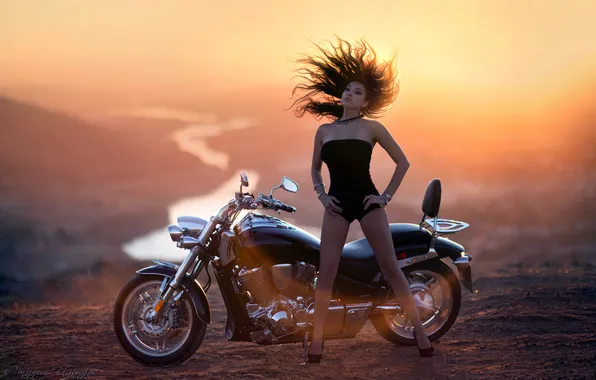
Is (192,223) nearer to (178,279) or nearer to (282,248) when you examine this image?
(178,279)

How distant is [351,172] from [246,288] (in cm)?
141

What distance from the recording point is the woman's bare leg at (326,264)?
5.82 m

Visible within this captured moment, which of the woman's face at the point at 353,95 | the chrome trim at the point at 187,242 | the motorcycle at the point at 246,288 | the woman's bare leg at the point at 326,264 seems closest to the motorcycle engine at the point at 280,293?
the motorcycle at the point at 246,288

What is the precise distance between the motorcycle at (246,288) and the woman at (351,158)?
0.78 feet

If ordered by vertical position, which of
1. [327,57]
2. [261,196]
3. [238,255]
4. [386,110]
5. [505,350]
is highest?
[327,57]

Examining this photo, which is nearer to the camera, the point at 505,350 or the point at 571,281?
the point at 505,350

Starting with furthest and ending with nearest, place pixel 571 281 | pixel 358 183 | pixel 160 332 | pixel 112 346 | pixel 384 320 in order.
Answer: pixel 571 281
pixel 112 346
pixel 384 320
pixel 160 332
pixel 358 183

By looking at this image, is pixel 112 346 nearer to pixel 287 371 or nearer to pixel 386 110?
pixel 287 371

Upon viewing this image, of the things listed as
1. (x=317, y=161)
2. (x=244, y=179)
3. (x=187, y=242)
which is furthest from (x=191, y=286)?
(x=317, y=161)

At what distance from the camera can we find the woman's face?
5863 millimetres

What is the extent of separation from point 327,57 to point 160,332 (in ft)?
9.67

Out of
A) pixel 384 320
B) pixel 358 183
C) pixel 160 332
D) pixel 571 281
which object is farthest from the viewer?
pixel 571 281

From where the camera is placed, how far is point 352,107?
19.3 feet

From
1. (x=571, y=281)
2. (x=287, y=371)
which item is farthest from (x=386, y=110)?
(x=571, y=281)
